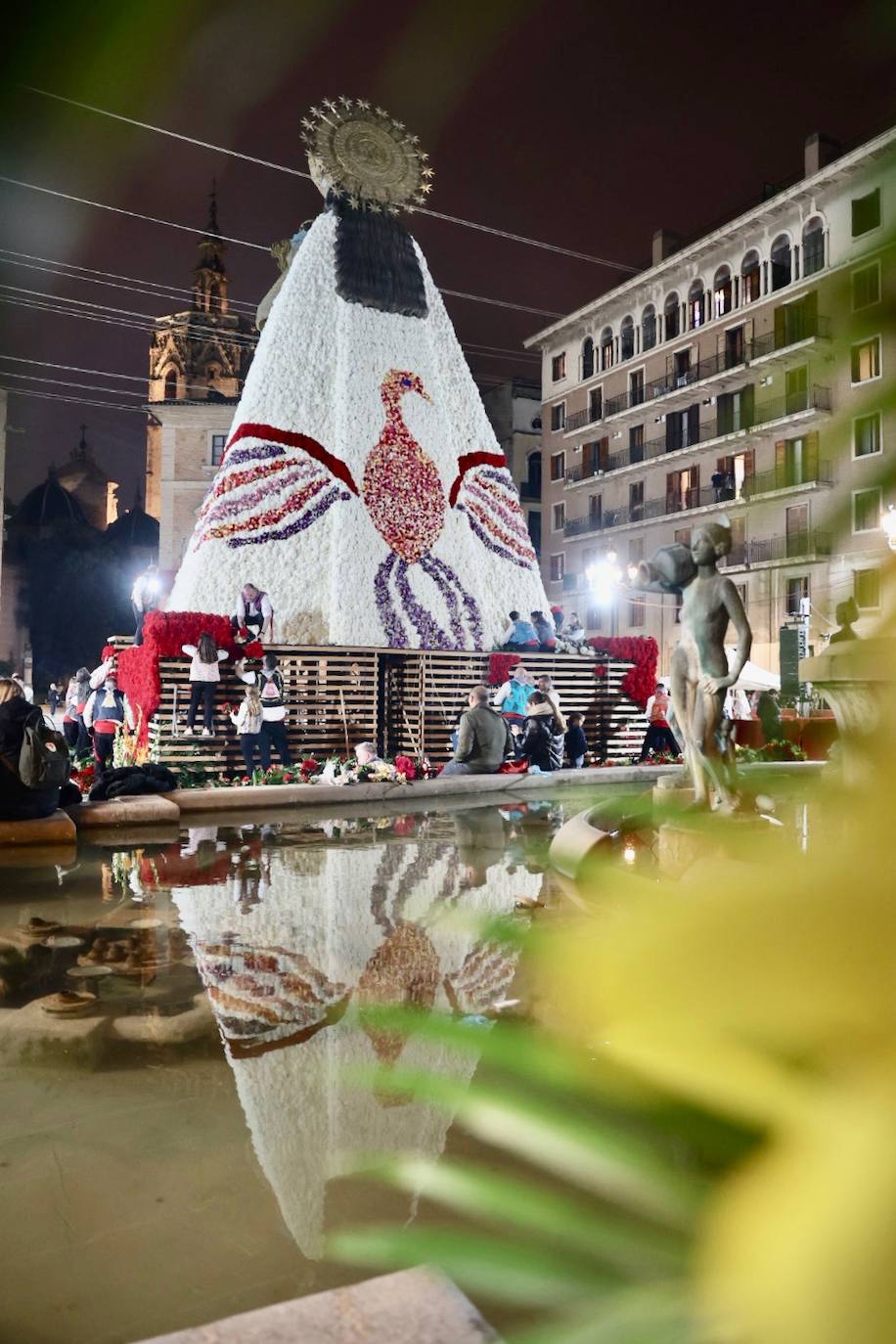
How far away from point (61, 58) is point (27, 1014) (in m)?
4.00

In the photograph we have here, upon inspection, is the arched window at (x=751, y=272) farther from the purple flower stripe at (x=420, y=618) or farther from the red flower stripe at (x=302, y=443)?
the purple flower stripe at (x=420, y=618)

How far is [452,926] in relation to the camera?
737 millimetres

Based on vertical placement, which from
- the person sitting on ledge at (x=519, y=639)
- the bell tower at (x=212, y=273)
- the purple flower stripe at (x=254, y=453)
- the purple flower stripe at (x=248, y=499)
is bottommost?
the person sitting on ledge at (x=519, y=639)

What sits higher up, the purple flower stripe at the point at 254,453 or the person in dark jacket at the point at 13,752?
the purple flower stripe at the point at 254,453

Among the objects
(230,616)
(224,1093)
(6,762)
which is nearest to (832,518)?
(224,1093)

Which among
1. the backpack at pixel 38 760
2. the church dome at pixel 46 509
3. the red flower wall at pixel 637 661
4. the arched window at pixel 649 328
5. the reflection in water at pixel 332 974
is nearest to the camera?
the reflection in water at pixel 332 974

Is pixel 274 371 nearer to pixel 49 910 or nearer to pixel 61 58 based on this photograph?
pixel 49 910

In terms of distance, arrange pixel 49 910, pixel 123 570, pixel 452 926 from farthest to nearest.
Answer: pixel 123 570, pixel 49 910, pixel 452 926

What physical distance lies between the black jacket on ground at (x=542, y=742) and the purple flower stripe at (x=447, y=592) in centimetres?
281

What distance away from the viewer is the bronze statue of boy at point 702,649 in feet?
22.1

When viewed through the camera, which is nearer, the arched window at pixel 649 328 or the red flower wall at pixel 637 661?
the red flower wall at pixel 637 661

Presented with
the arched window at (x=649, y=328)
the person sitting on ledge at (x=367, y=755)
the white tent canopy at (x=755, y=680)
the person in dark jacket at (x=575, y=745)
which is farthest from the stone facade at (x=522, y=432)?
the person sitting on ledge at (x=367, y=755)

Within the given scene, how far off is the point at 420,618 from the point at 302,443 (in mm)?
3455

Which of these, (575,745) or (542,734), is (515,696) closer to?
(542,734)
